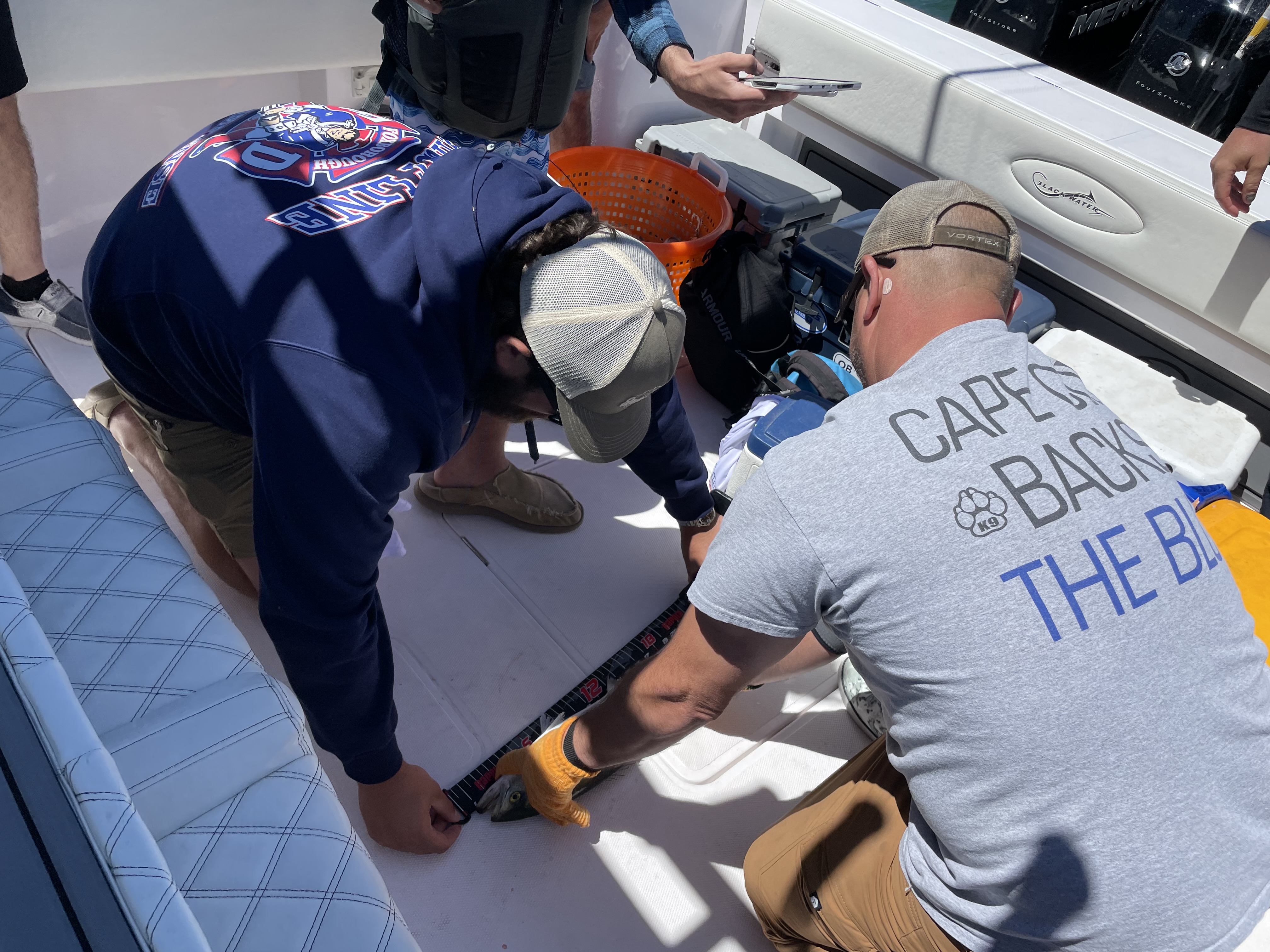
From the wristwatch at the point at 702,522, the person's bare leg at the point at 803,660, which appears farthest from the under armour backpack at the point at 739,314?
the person's bare leg at the point at 803,660

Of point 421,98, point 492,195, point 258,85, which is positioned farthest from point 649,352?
point 258,85

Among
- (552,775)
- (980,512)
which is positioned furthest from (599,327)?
(552,775)

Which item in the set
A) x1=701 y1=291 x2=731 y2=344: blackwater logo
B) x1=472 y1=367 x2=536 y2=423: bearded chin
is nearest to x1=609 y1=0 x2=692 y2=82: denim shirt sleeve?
x1=701 y1=291 x2=731 y2=344: blackwater logo

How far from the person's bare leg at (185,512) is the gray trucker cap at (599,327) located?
0.94 metres

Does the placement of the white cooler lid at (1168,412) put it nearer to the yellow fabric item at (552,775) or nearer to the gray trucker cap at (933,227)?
the gray trucker cap at (933,227)

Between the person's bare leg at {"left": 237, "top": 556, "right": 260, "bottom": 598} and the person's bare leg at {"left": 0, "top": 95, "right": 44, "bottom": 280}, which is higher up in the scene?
the person's bare leg at {"left": 0, "top": 95, "right": 44, "bottom": 280}

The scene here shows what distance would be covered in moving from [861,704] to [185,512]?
154cm

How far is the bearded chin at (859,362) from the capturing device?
1461mm

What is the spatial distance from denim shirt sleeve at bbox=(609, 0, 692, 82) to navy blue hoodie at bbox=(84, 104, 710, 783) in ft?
3.88

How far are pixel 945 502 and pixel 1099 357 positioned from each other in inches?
61.4

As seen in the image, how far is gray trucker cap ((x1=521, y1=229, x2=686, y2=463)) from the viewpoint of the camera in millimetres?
1160

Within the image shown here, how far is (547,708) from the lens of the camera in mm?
1818

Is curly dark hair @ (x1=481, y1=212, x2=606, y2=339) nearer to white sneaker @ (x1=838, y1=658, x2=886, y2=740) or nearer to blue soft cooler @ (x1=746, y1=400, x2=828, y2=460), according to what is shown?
blue soft cooler @ (x1=746, y1=400, x2=828, y2=460)

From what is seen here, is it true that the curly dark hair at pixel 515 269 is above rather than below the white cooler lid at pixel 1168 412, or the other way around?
above
